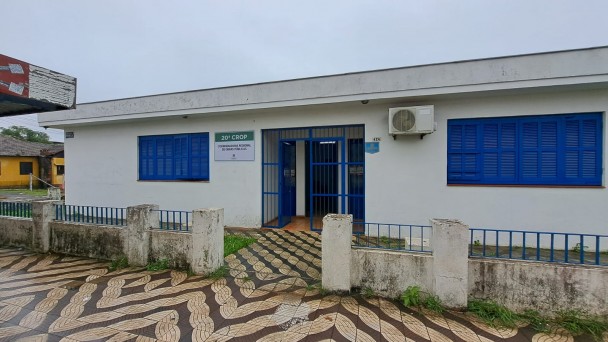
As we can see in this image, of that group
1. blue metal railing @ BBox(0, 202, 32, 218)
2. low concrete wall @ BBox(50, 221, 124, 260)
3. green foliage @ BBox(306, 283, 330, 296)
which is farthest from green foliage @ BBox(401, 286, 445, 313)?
blue metal railing @ BBox(0, 202, 32, 218)

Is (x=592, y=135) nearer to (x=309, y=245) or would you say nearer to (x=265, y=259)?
(x=309, y=245)

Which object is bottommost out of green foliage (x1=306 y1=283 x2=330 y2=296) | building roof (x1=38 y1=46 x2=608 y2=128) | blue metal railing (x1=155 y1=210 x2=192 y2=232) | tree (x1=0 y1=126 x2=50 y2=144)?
green foliage (x1=306 y1=283 x2=330 y2=296)

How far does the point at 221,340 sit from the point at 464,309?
274 cm

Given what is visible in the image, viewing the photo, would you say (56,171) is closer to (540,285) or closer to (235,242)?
(235,242)

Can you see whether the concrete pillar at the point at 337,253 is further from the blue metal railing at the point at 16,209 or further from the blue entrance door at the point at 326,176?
the blue metal railing at the point at 16,209

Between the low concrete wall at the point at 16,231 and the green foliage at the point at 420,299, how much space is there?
7173 mm

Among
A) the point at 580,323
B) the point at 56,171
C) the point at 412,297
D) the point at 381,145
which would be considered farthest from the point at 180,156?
the point at 56,171

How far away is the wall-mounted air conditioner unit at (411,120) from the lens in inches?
202

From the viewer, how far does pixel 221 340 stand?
2.56 meters

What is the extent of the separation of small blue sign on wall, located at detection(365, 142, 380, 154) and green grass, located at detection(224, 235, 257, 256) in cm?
324

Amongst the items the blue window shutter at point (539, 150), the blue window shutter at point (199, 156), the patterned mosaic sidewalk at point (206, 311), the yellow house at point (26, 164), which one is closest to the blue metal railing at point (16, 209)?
the patterned mosaic sidewalk at point (206, 311)

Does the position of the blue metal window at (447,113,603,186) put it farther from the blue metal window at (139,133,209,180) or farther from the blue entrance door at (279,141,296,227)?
the blue metal window at (139,133,209,180)

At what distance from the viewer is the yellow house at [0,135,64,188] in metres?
21.4

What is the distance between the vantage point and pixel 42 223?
5156 mm
